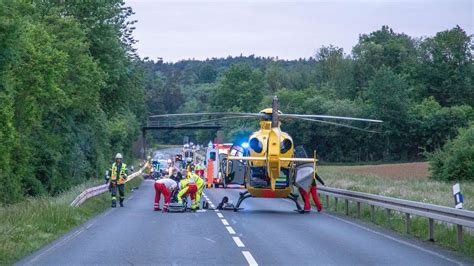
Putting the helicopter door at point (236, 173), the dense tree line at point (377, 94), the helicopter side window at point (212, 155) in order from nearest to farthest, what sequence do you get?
1. the helicopter door at point (236, 173)
2. the helicopter side window at point (212, 155)
3. the dense tree line at point (377, 94)

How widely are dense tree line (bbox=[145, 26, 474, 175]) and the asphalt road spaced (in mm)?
48244

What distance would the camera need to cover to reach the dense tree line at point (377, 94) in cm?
8496

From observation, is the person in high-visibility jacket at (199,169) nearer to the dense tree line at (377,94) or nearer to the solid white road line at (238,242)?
the dense tree line at (377,94)

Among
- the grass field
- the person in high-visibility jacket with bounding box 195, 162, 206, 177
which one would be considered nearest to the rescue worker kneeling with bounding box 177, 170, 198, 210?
the grass field

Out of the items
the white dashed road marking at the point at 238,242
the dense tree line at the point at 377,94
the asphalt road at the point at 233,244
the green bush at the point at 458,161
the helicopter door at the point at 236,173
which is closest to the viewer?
the white dashed road marking at the point at 238,242

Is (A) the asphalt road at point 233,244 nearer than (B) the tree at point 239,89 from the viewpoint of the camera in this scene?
Yes

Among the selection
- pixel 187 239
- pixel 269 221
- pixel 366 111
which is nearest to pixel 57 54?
pixel 269 221

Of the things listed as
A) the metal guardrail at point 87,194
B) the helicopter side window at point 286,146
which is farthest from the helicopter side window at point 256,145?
the metal guardrail at point 87,194

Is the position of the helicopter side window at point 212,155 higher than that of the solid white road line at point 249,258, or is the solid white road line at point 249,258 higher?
the helicopter side window at point 212,155

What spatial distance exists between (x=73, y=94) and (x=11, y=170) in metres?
7.73

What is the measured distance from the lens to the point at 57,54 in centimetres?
3906

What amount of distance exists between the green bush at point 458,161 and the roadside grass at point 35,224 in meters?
32.8

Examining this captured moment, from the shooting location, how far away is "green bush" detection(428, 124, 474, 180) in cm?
5356

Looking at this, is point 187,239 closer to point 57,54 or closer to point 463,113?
point 57,54
